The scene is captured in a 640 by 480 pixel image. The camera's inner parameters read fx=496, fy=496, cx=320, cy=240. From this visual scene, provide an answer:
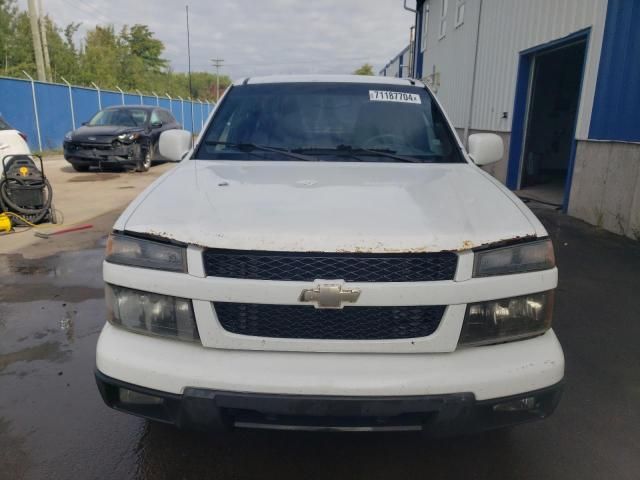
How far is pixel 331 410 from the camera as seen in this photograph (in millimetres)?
1758

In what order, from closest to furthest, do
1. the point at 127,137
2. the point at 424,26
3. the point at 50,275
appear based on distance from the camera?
the point at 50,275
the point at 127,137
the point at 424,26

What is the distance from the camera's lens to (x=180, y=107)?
99.8ft

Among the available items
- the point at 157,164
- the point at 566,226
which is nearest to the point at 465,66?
the point at 566,226

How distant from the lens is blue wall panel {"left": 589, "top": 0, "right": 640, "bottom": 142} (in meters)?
6.26

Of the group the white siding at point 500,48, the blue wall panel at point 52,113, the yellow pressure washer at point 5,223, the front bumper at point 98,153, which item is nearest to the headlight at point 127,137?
the front bumper at point 98,153

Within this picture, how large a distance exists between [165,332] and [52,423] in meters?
1.13

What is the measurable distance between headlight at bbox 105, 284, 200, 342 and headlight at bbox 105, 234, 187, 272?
0.37ft

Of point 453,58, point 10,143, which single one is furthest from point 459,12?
point 10,143

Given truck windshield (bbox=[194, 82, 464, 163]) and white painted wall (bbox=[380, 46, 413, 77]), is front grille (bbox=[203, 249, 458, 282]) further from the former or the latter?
white painted wall (bbox=[380, 46, 413, 77])

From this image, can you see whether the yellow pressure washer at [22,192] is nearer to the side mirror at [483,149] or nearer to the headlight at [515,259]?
the side mirror at [483,149]

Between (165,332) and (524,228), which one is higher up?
(524,228)

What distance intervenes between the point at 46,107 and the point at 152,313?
1894cm

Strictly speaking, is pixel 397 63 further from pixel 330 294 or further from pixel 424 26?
pixel 330 294

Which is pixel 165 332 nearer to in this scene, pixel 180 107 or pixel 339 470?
pixel 339 470
